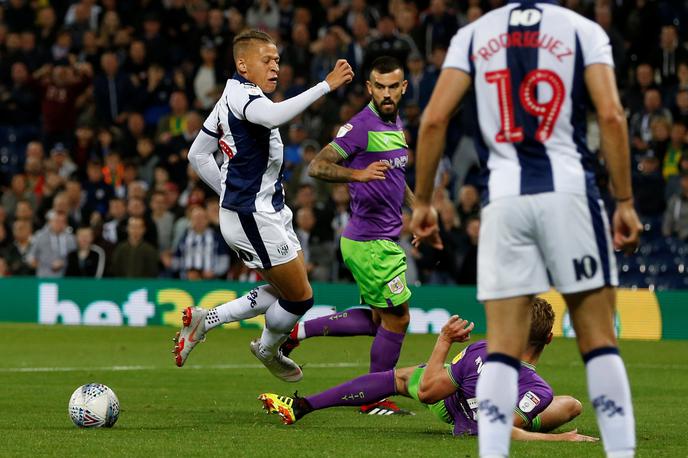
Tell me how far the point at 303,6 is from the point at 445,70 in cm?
1928

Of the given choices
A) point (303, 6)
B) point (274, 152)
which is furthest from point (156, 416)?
point (303, 6)

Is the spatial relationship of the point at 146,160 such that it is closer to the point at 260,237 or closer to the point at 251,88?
the point at 260,237

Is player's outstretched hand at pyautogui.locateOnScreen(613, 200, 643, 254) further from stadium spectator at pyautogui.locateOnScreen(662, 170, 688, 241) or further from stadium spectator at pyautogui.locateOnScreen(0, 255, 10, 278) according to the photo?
stadium spectator at pyautogui.locateOnScreen(0, 255, 10, 278)

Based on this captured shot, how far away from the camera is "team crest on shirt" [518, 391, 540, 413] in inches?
314

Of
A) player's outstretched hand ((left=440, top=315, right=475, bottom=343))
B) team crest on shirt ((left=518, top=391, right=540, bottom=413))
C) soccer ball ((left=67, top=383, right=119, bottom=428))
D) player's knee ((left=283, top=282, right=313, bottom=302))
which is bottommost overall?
soccer ball ((left=67, top=383, right=119, bottom=428))

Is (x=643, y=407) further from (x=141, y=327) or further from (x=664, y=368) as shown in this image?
(x=141, y=327)

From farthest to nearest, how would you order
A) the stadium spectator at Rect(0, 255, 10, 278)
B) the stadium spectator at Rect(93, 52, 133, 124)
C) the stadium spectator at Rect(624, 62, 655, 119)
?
the stadium spectator at Rect(93, 52, 133, 124)
the stadium spectator at Rect(0, 255, 10, 278)
the stadium spectator at Rect(624, 62, 655, 119)

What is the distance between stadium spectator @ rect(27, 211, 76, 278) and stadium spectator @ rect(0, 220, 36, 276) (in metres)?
0.21

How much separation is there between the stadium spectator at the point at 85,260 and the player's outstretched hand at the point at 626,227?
15.9 m

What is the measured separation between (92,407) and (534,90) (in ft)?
13.9

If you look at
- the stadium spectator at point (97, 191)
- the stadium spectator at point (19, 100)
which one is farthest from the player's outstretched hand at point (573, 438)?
the stadium spectator at point (19, 100)

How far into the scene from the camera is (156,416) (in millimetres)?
Result: 9555

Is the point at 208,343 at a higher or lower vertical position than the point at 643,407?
lower

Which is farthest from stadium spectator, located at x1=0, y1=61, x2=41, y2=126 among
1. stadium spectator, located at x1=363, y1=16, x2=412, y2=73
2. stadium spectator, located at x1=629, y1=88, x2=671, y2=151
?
stadium spectator, located at x1=629, y1=88, x2=671, y2=151
